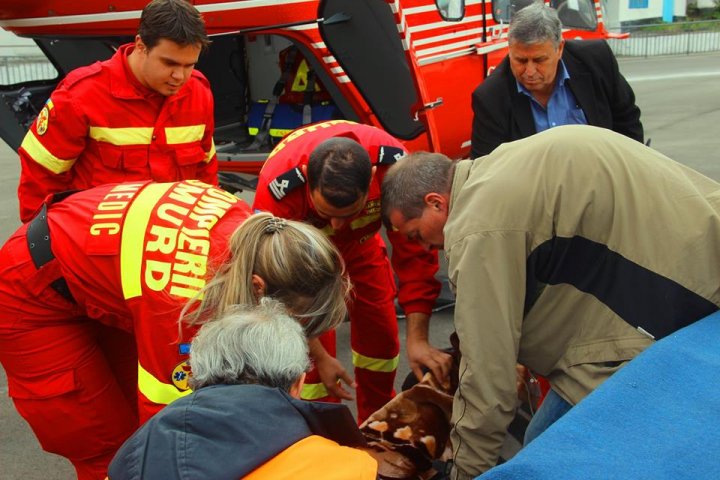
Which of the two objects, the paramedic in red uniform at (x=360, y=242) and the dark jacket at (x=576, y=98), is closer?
the paramedic in red uniform at (x=360, y=242)

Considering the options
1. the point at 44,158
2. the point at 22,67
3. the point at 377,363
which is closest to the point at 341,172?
the point at 377,363

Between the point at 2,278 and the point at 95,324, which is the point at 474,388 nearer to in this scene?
the point at 95,324

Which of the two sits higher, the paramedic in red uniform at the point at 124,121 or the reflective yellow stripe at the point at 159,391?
the paramedic in red uniform at the point at 124,121

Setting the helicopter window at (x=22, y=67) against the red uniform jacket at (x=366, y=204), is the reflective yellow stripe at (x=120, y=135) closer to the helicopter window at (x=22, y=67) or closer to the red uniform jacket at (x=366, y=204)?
the red uniform jacket at (x=366, y=204)

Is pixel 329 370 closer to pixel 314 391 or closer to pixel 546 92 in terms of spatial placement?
pixel 314 391

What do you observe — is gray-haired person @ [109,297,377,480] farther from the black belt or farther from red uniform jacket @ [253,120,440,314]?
red uniform jacket @ [253,120,440,314]

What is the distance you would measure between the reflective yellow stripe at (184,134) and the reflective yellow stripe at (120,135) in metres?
0.10

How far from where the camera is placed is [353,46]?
14.4 feet

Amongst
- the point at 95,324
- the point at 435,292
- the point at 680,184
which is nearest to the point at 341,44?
the point at 435,292

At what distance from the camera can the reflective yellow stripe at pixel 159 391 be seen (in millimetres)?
1990

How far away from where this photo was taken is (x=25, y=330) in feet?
7.91

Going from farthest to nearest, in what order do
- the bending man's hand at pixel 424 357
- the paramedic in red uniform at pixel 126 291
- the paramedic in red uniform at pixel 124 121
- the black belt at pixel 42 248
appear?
the paramedic in red uniform at pixel 124 121 < the bending man's hand at pixel 424 357 < the black belt at pixel 42 248 < the paramedic in red uniform at pixel 126 291

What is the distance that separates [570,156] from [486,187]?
224 mm

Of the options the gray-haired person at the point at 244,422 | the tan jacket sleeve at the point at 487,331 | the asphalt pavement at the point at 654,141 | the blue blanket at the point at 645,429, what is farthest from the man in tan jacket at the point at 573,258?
the asphalt pavement at the point at 654,141
